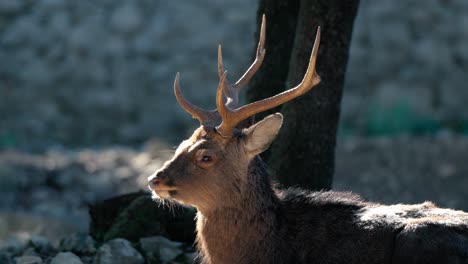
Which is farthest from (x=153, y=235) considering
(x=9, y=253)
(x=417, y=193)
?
(x=417, y=193)

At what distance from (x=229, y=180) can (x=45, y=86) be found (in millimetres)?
Answer: 10213

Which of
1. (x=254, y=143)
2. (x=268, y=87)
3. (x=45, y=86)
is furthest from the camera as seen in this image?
(x=45, y=86)

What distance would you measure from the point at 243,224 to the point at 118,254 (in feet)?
4.19

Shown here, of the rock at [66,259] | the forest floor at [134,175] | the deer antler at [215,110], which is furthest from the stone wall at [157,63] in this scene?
the deer antler at [215,110]

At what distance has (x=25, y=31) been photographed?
706 inches

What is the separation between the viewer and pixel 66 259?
7758 mm

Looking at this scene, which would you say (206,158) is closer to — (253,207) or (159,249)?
(253,207)

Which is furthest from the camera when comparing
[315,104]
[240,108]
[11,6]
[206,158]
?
[11,6]

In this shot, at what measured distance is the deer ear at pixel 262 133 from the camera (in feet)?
22.7

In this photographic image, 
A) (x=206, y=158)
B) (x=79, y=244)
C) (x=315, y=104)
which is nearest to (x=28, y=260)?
(x=79, y=244)

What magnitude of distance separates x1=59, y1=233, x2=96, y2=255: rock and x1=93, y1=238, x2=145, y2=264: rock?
32 cm

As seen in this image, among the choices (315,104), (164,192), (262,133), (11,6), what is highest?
(11,6)

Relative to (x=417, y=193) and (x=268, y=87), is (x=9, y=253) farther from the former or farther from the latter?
(x=417, y=193)

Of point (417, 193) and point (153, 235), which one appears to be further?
point (417, 193)
